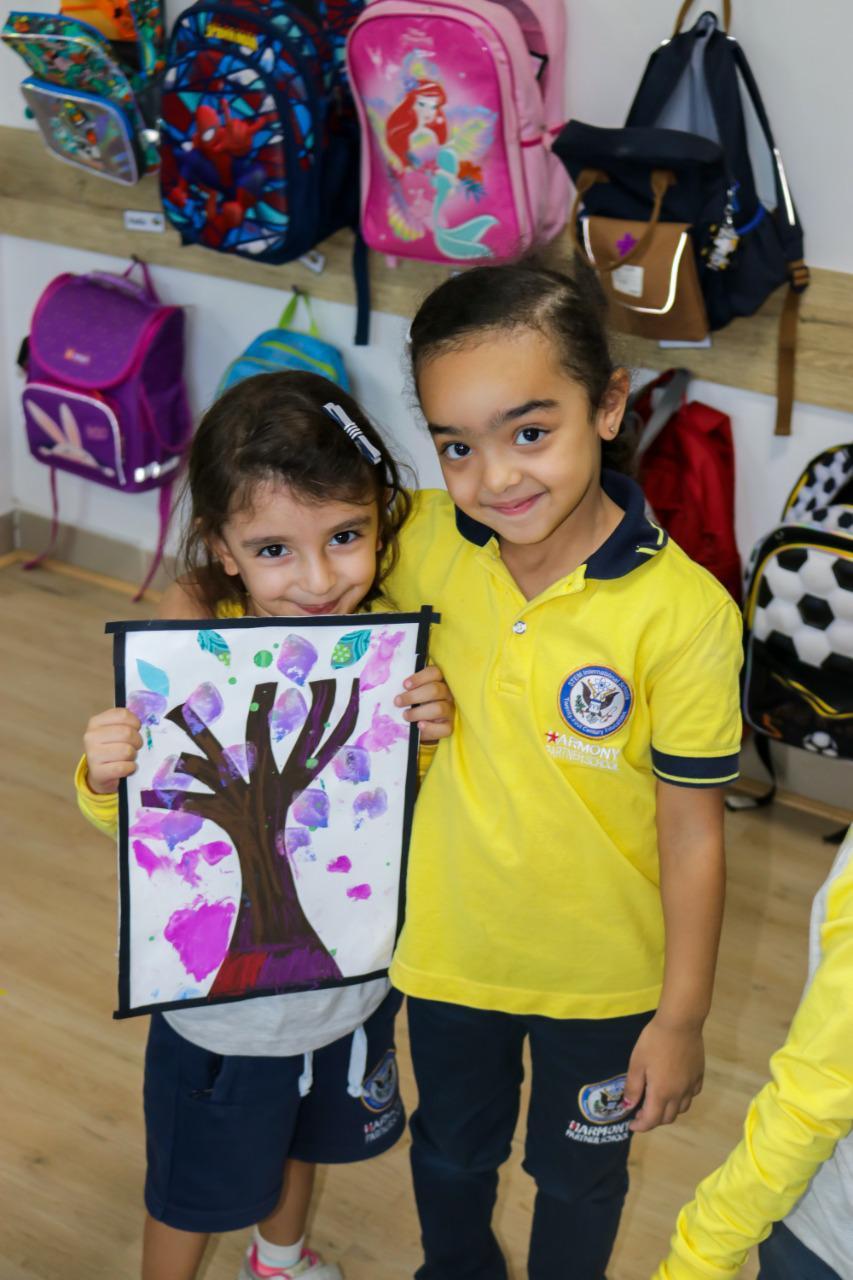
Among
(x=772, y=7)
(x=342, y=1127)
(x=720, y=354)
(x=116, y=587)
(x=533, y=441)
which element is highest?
(x=772, y=7)

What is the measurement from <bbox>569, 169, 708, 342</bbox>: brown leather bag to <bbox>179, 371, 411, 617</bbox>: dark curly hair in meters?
1.14

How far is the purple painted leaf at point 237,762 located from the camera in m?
1.26

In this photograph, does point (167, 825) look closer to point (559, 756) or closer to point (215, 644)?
point (215, 644)

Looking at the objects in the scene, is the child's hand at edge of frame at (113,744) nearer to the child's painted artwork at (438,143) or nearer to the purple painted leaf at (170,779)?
the purple painted leaf at (170,779)

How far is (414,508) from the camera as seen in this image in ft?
4.44

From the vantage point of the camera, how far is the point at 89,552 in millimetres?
3521

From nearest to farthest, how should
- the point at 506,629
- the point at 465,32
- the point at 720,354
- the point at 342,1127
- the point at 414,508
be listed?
the point at 506,629, the point at 414,508, the point at 342,1127, the point at 465,32, the point at 720,354

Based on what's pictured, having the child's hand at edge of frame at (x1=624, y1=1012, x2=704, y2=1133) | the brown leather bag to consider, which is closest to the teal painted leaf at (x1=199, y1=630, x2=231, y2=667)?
the child's hand at edge of frame at (x1=624, y1=1012, x2=704, y2=1133)

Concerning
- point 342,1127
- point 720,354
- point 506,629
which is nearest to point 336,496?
point 506,629

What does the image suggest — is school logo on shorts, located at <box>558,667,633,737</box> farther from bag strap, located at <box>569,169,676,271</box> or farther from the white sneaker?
bag strap, located at <box>569,169,676,271</box>

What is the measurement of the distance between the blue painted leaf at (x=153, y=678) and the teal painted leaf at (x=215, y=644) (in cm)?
4

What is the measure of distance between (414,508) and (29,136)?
7.34 feet

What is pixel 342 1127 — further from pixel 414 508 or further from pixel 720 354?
pixel 720 354

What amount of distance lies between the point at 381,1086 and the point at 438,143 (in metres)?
1.62
